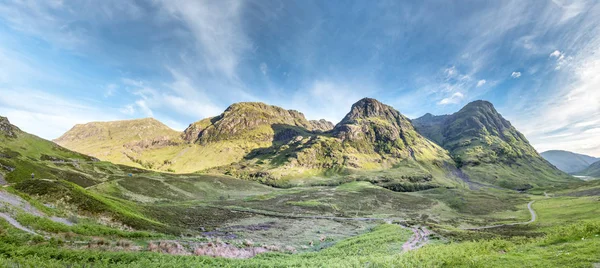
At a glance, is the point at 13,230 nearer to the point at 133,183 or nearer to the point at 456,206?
the point at 133,183

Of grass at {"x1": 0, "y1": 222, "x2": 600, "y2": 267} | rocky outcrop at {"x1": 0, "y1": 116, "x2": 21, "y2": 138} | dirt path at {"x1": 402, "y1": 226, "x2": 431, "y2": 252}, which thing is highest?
rocky outcrop at {"x1": 0, "y1": 116, "x2": 21, "y2": 138}

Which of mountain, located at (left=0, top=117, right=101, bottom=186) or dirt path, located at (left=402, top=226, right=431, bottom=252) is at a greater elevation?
mountain, located at (left=0, top=117, right=101, bottom=186)

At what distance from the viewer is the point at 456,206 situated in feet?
401

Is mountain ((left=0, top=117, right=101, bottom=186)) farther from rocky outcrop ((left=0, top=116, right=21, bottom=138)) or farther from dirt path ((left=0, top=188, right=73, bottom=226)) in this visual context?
dirt path ((left=0, top=188, right=73, bottom=226))

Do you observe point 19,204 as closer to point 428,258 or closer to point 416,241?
point 428,258

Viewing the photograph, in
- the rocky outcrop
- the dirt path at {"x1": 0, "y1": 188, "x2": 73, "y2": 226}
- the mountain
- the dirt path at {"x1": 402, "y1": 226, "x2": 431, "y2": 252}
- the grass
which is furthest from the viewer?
the rocky outcrop

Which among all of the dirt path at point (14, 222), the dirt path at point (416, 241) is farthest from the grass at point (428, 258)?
the dirt path at point (416, 241)

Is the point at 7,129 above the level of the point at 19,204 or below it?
above

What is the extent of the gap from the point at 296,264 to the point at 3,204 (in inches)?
1195

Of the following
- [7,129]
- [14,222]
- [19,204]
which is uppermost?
[7,129]

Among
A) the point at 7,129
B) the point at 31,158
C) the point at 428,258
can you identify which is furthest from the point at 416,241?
the point at 7,129

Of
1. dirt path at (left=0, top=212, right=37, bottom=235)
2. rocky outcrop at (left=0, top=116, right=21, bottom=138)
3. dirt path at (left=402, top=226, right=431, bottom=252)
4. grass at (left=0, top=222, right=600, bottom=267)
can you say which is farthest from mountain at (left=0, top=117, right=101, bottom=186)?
dirt path at (left=402, top=226, right=431, bottom=252)

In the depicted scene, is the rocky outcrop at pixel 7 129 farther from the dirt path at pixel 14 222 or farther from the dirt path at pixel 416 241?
the dirt path at pixel 416 241

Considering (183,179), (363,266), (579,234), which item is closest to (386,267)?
(363,266)
